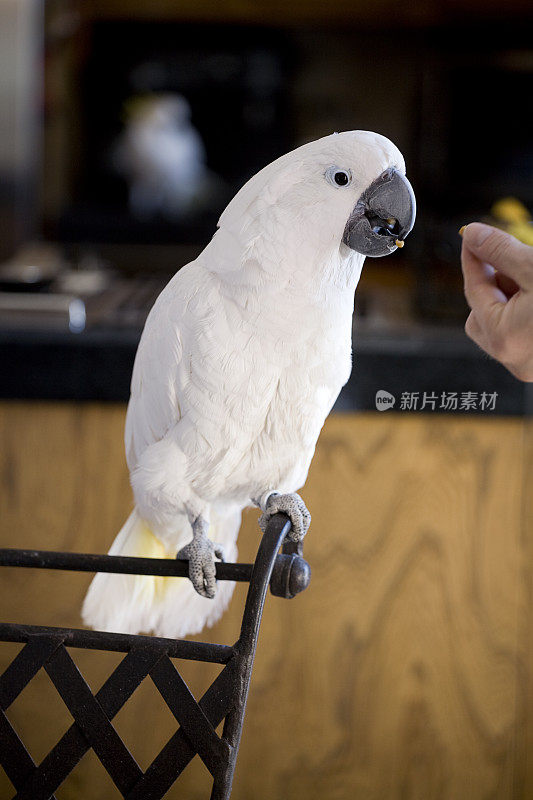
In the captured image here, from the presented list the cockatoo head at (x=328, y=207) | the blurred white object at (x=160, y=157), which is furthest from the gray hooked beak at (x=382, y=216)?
the blurred white object at (x=160, y=157)

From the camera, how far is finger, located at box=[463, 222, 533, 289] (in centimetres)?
64

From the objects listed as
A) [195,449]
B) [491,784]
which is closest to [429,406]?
[195,449]

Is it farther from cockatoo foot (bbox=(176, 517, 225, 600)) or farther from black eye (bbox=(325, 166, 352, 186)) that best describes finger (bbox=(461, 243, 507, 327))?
cockatoo foot (bbox=(176, 517, 225, 600))

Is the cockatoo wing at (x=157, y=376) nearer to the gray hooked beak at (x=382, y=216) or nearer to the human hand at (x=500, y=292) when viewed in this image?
the gray hooked beak at (x=382, y=216)

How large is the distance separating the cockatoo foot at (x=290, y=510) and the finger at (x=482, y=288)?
25cm

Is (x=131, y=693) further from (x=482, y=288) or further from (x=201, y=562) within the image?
(x=482, y=288)

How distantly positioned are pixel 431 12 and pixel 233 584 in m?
0.91

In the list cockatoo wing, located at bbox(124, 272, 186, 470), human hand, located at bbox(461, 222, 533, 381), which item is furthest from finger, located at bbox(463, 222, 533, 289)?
cockatoo wing, located at bbox(124, 272, 186, 470)

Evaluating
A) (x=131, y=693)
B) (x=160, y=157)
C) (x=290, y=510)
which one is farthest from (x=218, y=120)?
(x=131, y=693)

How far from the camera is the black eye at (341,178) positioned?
0.63 meters

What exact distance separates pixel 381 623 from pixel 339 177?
47 centimetres

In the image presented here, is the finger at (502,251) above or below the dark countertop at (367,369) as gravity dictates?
above

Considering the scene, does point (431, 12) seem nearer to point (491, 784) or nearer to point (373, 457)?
point (373, 457)

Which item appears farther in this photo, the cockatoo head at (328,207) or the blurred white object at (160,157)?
the blurred white object at (160,157)
